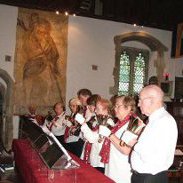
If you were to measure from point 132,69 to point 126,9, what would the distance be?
2259 millimetres

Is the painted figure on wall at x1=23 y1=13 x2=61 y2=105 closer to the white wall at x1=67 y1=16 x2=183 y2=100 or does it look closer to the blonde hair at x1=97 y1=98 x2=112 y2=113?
the white wall at x1=67 y1=16 x2=183 y2=100

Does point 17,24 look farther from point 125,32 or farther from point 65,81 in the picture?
point 125,32

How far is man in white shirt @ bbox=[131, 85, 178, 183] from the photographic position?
287 cm

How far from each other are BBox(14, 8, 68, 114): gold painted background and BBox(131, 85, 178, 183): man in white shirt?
7.50 metres

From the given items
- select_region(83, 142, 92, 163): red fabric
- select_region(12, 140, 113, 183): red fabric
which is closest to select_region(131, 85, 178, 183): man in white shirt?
select_region(12, 140, 113, 183): red fabric

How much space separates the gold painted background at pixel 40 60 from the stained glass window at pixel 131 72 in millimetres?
2581

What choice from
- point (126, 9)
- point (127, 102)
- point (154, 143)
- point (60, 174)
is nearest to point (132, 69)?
point (126, 9)

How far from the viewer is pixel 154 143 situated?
286 cm

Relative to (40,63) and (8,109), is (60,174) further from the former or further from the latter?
(40,63)

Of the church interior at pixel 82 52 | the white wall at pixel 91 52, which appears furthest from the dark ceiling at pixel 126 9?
the white wall at pixel 91 52

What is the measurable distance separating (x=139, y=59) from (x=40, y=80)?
422 cm

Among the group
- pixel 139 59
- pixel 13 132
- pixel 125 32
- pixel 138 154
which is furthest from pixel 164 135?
pixel 139 59

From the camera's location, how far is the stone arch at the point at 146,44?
11486 mm

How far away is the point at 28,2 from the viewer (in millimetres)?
10164
